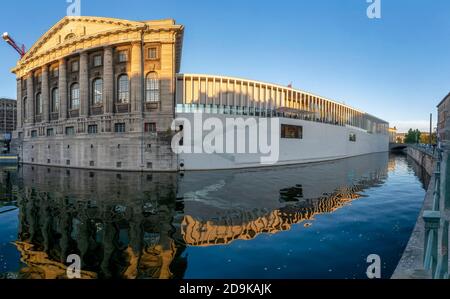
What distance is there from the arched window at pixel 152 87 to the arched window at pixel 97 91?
8453 mm

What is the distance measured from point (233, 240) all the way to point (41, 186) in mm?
20796

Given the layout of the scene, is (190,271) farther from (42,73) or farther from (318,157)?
(42,73)

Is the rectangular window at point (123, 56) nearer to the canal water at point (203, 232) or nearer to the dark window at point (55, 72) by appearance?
the dark window at point (55, 72)

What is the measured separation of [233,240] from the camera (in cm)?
1009

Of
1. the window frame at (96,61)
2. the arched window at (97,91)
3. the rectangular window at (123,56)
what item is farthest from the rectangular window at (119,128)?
the window frame at (96,61)

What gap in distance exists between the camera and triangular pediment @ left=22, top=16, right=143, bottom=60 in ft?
121

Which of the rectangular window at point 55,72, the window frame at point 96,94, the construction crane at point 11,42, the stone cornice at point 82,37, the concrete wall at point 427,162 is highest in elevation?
the construction crane at point 11,42

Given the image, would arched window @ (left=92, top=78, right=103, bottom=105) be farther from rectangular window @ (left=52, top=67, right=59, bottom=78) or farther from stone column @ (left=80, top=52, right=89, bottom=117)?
rectangular window @ (left=52, top=67, right=59, bottom=78)

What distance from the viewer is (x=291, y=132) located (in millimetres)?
44969

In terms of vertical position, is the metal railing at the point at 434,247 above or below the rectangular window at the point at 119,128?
below

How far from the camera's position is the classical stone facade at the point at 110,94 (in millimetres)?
34281

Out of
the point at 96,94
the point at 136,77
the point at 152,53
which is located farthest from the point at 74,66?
the point at 152,53
